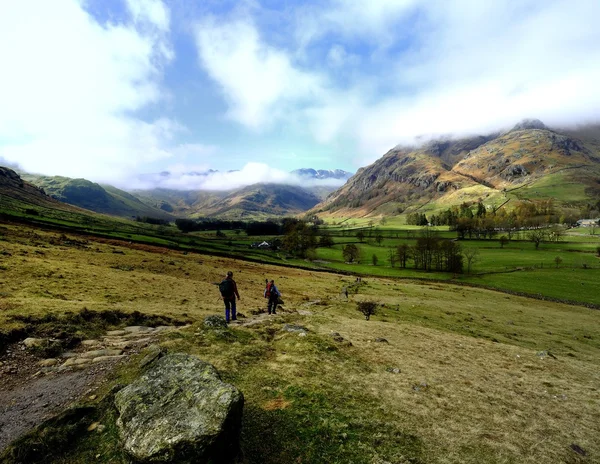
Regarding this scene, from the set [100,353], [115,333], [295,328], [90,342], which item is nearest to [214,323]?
[295,328]

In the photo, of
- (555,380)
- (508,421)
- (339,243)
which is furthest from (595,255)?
(508,421)

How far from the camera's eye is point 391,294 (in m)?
60.0

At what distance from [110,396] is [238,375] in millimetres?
5110

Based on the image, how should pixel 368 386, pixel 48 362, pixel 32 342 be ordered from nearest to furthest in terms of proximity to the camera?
pixel 368 386 < pixel 48 362 < pixel 32 342

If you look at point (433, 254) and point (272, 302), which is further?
point (433, 254)

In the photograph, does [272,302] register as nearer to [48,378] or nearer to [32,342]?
[32,342]

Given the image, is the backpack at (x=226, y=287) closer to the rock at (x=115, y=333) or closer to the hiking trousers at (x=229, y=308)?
the hiking trousers at (x=229, y=308)

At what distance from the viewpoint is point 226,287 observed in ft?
77.7

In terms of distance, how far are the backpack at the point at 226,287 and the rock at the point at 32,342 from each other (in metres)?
10.8

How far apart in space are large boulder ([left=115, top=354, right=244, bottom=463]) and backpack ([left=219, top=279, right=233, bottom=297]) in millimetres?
13376

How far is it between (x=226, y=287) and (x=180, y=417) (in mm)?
15737

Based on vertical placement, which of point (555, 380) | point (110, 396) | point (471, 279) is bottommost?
point (471, 279)

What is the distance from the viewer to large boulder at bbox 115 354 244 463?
7.40 m

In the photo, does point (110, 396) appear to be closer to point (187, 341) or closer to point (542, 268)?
point (187, 341)
